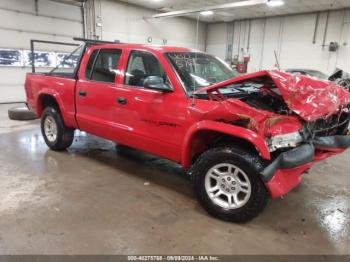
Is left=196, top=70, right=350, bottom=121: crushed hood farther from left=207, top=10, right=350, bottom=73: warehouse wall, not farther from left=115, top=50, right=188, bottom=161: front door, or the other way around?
left=207, top=10, right=350, bottom=73: warehouse wall

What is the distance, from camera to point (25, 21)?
966 cm

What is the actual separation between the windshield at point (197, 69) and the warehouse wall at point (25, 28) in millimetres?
8582

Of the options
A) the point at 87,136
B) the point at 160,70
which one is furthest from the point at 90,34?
the point at 160,70

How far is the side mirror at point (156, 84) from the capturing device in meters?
2.87

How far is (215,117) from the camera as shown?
2580 mm

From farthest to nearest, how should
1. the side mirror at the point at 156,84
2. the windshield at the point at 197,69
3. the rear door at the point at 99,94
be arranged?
the rear door at the point at 99,94, the windshield at the point at 197,69, the side mirror at the point at 156,84

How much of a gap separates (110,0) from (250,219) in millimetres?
11877

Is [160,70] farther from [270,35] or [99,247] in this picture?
[270,35]

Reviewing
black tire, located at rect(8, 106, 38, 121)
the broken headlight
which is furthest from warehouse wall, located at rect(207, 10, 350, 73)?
the broken headlight

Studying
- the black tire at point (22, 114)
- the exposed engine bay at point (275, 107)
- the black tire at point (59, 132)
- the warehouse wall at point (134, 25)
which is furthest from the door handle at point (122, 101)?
the warehouse wall at point (134, 25)

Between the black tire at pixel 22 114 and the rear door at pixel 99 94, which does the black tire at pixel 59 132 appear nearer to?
the rear door at pixel 99 94

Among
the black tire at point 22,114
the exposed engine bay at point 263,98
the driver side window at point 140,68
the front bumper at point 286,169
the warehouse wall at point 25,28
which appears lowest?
the black tire at point 22,114

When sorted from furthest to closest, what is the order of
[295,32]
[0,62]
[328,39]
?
[295,32], [328,39], [0,62]

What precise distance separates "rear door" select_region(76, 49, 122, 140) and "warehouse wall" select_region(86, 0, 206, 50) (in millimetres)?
8515
